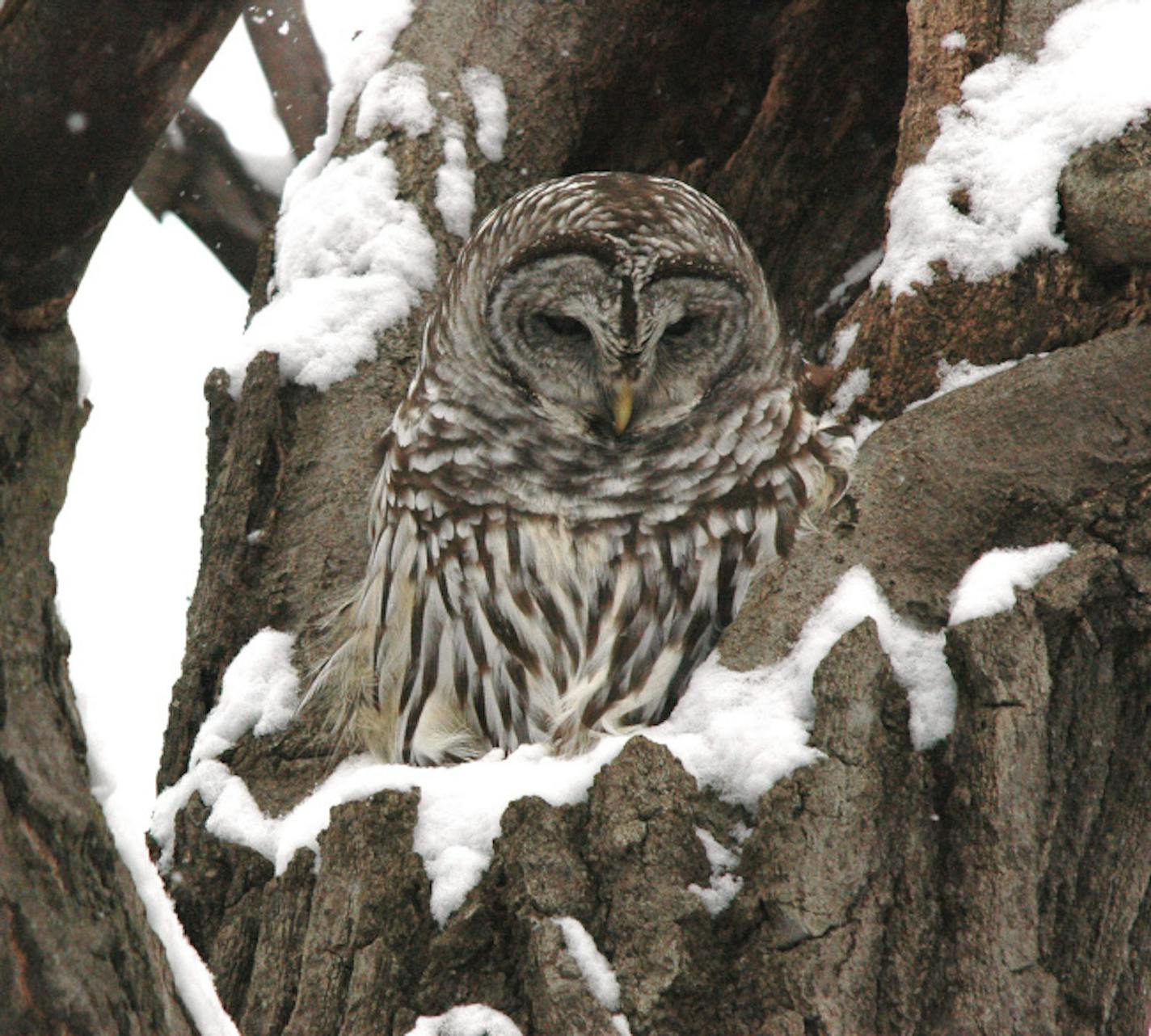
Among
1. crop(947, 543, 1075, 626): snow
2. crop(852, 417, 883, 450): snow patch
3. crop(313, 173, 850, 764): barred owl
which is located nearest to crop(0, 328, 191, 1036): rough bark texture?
crop(947, 543, 1075, 626): snow


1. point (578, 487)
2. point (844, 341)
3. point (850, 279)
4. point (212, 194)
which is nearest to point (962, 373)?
point (844, 341)

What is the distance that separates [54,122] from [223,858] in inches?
58.3

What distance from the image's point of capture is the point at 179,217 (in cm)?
528

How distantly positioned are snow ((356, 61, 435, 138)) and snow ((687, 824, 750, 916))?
7.76 feet

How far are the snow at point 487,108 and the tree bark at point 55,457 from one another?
2.25 meters

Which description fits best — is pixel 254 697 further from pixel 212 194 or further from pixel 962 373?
pixel 212 194

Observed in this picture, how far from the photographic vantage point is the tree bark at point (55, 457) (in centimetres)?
145

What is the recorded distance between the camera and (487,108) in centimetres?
394

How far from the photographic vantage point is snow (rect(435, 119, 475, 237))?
381cm

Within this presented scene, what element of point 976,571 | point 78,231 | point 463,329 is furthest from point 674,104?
point 78,231

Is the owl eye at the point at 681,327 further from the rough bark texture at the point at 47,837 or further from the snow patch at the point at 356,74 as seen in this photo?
the rough bark texture at the point at 47,837

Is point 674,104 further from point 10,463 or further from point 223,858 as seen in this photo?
point 10,463

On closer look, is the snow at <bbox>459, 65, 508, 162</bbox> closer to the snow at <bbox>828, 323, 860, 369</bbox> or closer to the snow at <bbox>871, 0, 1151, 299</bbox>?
the snow at <bbox>828, 323, 860, 369</bbox>

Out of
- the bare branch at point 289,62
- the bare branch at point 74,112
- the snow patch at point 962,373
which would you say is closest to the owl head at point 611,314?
the snow patch at point 962,373
